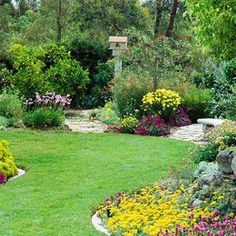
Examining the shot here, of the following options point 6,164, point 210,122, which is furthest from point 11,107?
point 6,164

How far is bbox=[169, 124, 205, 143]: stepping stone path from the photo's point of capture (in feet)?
43.1

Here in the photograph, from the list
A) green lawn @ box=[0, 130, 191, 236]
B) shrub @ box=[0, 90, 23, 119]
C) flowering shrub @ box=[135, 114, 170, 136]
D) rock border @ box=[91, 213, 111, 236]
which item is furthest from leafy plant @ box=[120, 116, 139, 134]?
rock border @ box=[91, 213, 111, 236]

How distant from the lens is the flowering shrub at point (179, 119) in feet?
49.1

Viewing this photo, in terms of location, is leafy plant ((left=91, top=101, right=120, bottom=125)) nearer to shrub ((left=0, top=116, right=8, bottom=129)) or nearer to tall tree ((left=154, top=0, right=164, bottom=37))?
shrub ((left=0, top=116, right=8, bottom=129))

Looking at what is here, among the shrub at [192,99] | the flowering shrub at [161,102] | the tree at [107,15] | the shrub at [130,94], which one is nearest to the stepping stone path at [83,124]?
the shrub at [130,94]

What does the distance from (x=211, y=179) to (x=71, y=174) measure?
279 centimetres

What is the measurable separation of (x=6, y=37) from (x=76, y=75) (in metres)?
5.37

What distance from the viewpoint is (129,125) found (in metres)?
14.3

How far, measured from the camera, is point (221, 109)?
14.4 metres

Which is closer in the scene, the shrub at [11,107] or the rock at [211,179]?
the rock at [211,179]

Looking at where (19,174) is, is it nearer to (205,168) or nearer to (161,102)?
(205,168)

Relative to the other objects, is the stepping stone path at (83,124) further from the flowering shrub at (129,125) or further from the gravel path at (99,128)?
the flowering shrub at (129,125)

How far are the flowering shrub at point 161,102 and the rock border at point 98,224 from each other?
764 centimetres

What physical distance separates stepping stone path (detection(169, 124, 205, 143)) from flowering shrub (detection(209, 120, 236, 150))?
2829 mm
